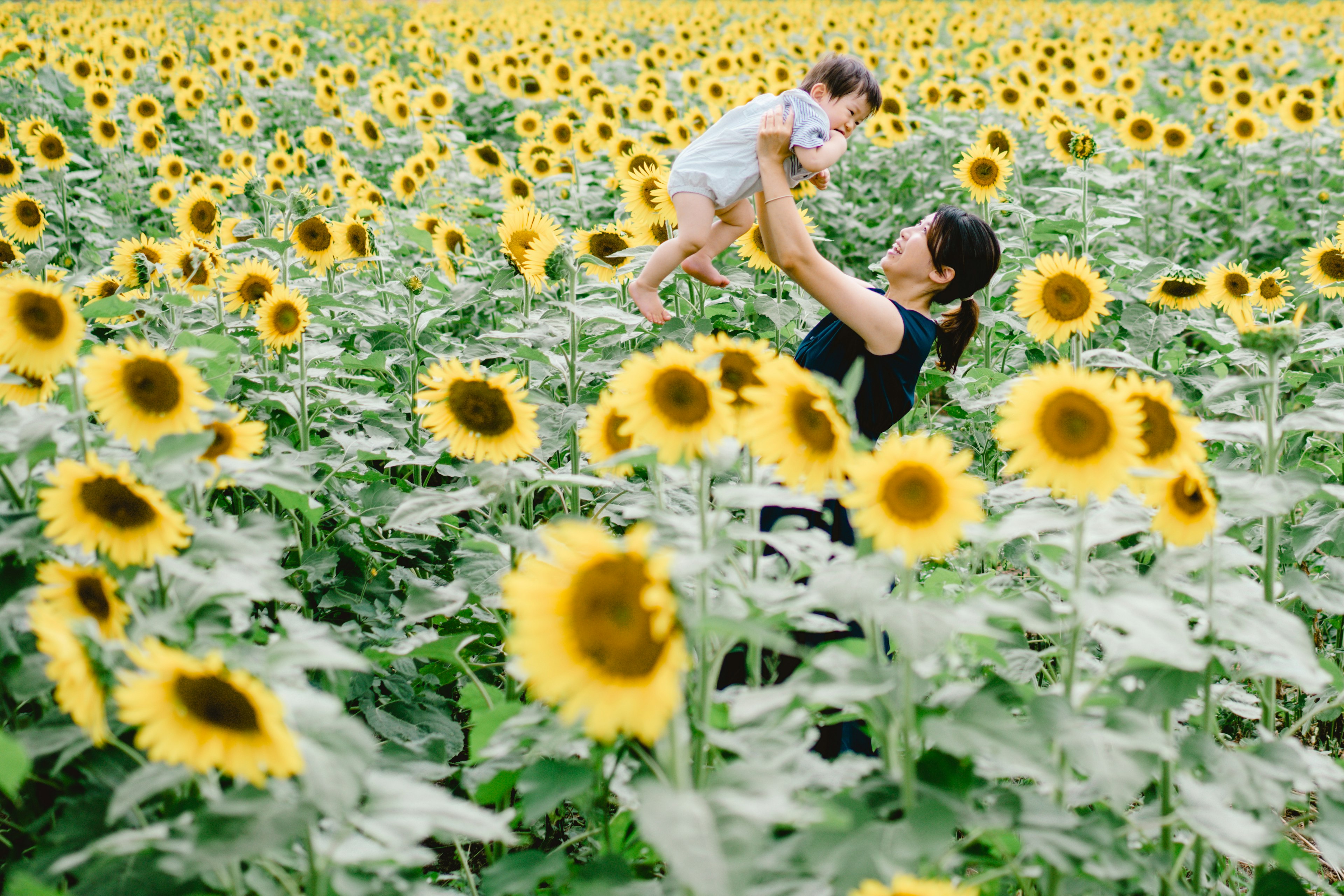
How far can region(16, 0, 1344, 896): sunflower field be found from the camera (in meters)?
1.34

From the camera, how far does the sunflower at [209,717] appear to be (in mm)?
1254

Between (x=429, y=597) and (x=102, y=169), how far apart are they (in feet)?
19.7

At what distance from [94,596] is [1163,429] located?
1713 millimetres

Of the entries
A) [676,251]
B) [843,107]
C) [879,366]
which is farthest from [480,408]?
[843,107]

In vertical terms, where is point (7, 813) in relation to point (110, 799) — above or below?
below

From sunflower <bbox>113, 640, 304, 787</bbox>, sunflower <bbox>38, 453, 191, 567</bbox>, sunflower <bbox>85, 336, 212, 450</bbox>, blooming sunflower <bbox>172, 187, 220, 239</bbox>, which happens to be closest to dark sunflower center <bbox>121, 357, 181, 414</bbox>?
sunflower <bbox>85, 336, 212, 450</bbox>

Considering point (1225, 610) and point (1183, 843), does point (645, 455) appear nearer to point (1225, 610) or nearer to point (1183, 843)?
point (1225, 610)

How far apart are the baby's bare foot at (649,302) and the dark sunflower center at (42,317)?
196 centimetres

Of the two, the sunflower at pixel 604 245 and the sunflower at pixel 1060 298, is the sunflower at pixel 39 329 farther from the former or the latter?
the sunflower at pixel 1060 298

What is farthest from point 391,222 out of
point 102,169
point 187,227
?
point 102,169

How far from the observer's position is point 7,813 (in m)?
2.10

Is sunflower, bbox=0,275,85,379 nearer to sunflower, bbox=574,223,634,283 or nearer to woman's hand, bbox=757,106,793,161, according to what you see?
woman's hand, bbox=757,106,793,161

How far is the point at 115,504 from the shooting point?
1.55 meters

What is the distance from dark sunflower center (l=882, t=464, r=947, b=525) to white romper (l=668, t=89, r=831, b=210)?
85.0 inches
